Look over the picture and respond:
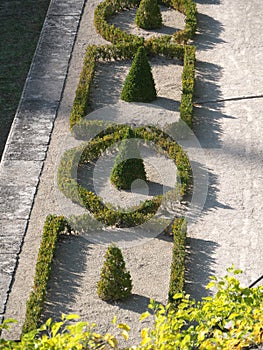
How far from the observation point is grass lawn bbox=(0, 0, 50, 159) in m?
12.4

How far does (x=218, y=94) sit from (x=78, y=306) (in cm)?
437

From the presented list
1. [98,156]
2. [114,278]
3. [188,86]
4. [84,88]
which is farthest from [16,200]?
[188,86]

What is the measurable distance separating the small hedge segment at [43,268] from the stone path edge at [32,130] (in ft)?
0.94

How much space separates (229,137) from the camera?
11.1m

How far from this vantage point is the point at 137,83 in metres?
11.7

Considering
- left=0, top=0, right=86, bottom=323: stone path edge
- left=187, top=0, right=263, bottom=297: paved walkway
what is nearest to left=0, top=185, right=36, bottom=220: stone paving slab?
left=0, top=0, right=86, bottom=323: stone path edge

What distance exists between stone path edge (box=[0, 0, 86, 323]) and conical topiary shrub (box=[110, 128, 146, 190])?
97 cm

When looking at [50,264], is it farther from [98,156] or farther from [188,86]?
[188,86]

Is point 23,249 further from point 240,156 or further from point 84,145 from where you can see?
point 240,156

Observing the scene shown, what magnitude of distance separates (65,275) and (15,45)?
576cm

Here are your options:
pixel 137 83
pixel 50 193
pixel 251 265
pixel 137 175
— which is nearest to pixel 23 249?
pixel 50 193

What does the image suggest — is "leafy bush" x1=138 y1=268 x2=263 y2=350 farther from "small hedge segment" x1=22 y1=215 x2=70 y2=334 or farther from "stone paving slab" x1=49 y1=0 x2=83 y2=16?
"stone paving slab" x1=49 y1=0 x2=83 y2=16

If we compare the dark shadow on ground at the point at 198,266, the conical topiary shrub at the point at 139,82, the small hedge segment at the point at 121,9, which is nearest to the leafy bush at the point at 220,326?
the dark shadow on ground at the point at 198,266

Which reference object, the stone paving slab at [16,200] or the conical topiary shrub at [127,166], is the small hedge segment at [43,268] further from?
the conical topiary shrub at [127,166]
